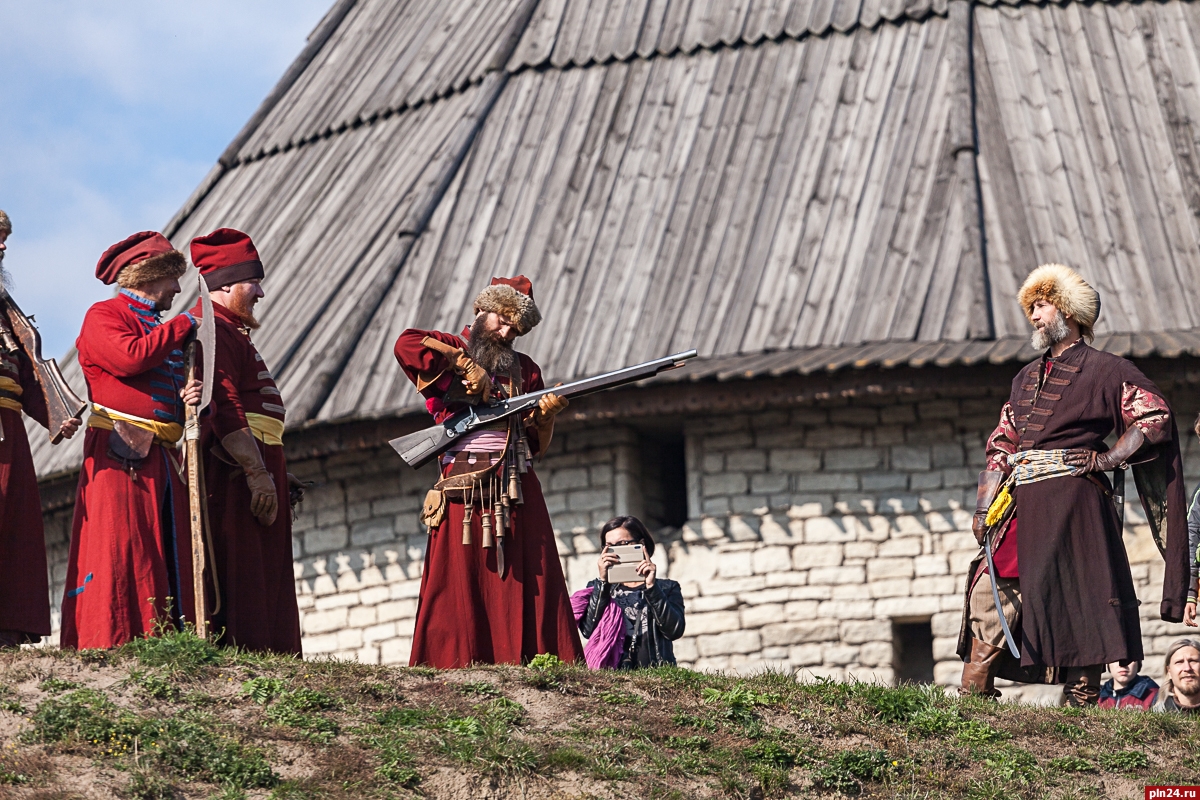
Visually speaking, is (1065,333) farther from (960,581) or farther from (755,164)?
(755,164)

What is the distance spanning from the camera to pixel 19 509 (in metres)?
6.50

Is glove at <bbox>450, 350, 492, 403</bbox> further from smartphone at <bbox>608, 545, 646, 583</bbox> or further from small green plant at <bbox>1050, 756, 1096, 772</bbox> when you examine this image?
small green plant at <bbox>1050, 756, 1096, 772</bbox>

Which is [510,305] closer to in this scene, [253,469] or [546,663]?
[253,469]

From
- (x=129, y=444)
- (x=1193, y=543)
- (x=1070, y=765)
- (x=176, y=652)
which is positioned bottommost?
(x=1070, y=765)

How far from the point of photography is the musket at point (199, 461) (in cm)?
616

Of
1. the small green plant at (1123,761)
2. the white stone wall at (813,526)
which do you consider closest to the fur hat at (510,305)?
the small green plant at (1123,761)

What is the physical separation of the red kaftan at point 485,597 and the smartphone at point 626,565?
0.45m

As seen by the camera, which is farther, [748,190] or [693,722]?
[748,190]

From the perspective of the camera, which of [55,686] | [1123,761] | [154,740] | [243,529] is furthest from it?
[243,529]

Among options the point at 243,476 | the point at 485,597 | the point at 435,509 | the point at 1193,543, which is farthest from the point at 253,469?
the point at 1193,543

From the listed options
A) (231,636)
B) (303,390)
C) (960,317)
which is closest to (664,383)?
(960,317)

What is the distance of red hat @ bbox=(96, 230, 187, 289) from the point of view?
655 centimetres

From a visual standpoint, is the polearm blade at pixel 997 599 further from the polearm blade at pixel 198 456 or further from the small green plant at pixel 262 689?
the polearm blade at pixel 198 456

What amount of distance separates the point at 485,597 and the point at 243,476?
992 mm
